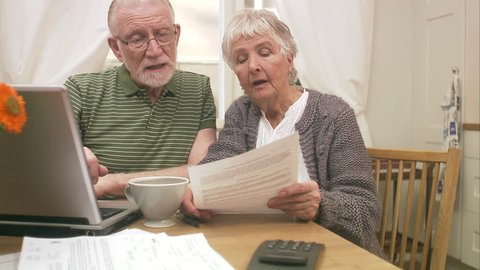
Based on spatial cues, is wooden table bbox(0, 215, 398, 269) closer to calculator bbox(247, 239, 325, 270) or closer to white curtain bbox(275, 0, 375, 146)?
calculator bbox(247, 239, 325, 270)

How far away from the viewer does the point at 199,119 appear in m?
1.47

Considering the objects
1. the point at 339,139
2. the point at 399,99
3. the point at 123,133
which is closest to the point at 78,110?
the point at 123,133

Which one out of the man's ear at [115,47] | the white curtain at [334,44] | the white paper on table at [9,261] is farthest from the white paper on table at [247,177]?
the white curtain at [334,44]

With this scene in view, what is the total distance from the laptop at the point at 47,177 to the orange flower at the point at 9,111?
0.13 meters

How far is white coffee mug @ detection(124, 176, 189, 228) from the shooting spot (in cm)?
83

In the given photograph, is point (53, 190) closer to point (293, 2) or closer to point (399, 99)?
point (293, 2)

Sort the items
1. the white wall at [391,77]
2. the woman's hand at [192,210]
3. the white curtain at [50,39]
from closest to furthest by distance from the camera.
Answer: the woman's hand at [192,210], the white curtain at [50,39], the white wall at [391,77]

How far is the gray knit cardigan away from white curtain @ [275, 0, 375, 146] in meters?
1.05

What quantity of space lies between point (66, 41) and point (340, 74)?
1.37m

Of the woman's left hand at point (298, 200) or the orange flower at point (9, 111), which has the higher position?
the orange flower at point (9, 111)

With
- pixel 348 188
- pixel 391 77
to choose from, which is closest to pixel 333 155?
pixel 348 188

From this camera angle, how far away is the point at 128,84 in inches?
56.7

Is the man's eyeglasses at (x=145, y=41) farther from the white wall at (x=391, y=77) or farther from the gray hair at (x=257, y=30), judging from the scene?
the white wall at (x=391, y=77)

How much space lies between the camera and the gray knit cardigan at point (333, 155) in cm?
94
